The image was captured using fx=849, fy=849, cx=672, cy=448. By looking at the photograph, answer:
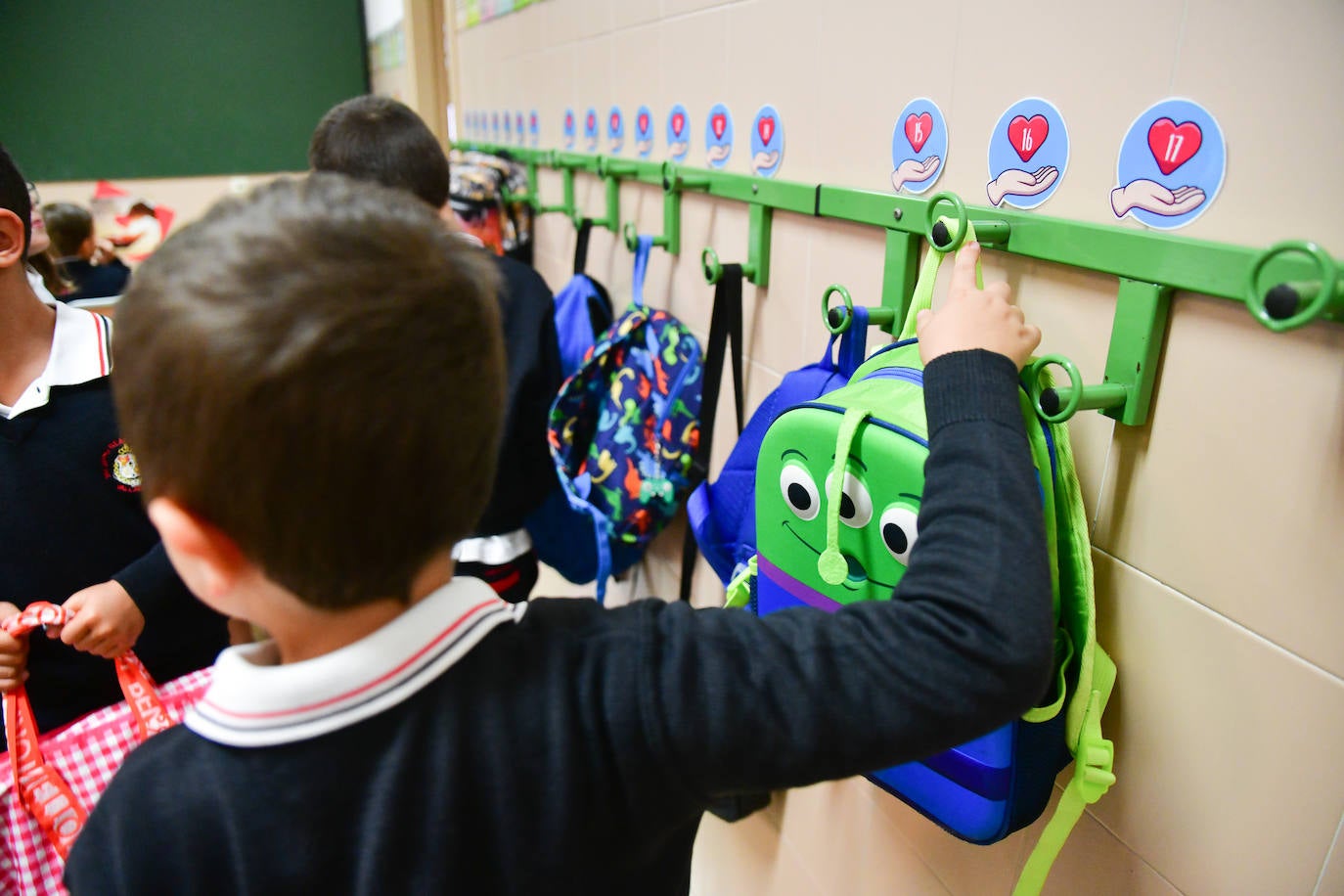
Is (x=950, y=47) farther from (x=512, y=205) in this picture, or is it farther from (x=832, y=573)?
(x=512, y=205)

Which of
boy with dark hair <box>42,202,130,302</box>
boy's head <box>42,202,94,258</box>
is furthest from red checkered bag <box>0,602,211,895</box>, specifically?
boy's head <box>42,202,94,258</box>

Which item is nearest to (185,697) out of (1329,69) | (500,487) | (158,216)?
(500,487)

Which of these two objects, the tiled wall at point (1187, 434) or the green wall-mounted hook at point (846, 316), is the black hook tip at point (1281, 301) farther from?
the green wall-mounted hook at point (846, 316)

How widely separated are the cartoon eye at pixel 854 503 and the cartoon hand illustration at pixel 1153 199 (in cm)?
27

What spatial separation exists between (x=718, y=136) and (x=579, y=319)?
45 cm

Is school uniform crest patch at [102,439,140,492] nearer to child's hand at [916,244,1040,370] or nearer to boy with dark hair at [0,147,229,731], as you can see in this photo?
boy with dark hair at [0,147,229,731]

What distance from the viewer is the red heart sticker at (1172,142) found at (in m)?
0.55

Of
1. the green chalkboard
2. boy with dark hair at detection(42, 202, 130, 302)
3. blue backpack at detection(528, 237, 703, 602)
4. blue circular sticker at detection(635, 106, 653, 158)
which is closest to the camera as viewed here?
blue backpack at detection(528, 237, 703, 602)

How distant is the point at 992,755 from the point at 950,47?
59 cm

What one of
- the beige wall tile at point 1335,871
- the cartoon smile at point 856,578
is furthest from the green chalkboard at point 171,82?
the beige wall tile at point 1335,871

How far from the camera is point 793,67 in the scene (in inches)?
38.8

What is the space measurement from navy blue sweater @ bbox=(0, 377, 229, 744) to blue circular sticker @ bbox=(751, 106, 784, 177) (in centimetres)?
80

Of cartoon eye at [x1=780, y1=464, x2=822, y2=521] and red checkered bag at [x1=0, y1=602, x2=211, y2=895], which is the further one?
red checkered bag at [x1=0, y1=602, x2=211, y2=895]

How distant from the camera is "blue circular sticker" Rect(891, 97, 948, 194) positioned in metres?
0.76
